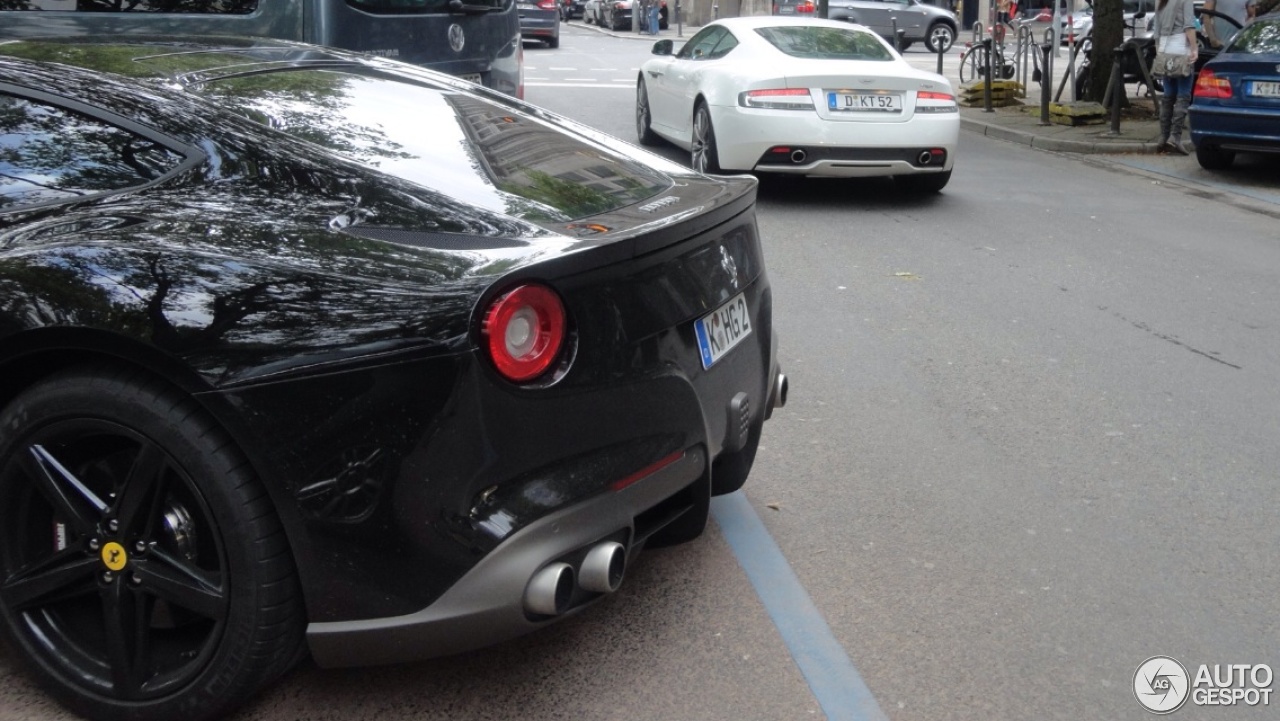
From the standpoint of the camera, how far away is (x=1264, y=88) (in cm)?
1199

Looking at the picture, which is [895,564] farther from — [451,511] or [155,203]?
[155,203]

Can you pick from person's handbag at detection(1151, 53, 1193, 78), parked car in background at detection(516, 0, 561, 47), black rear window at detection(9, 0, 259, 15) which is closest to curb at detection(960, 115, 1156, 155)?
person's handbag at detection(1151, 53, 1193, 78)

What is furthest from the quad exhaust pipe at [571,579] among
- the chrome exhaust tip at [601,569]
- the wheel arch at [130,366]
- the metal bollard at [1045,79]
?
the metal bollard at [1045,79]

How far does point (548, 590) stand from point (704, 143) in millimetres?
8755

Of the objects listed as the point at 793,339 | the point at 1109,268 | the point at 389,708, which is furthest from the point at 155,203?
the point at 1109,268

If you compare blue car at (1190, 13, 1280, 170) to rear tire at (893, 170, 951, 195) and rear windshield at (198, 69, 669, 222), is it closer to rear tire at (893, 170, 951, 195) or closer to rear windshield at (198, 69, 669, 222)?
rear tire at (893, 170, 951, 195)

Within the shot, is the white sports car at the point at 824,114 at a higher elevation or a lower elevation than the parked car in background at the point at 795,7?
lower

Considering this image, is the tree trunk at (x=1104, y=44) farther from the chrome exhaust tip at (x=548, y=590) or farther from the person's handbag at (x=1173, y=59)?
the chrome exhaust tip at (x=548, y=590)

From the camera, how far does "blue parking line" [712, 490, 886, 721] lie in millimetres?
3365

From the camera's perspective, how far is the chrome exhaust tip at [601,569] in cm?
308

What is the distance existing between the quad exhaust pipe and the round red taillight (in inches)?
17.1

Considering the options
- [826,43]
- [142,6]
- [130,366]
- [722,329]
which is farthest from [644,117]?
[130,366]

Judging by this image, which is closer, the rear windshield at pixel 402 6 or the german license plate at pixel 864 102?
the rear windshield at pixel 402 6

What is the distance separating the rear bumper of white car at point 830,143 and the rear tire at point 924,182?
1.62 ft
